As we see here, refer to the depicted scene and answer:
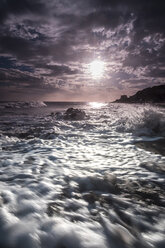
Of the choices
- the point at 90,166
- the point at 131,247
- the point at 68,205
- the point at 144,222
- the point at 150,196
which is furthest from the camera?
the point at 90,166

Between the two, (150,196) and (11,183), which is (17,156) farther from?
(150,196)

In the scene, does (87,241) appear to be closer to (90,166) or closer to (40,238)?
(40,238)

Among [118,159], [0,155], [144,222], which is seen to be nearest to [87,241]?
[144,222]

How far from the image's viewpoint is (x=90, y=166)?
3336 millimetres

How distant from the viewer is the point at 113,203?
209 centimetres

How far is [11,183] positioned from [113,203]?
4.91ft

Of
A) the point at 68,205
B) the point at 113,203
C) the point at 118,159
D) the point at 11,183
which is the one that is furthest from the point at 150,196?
the point at 11,183

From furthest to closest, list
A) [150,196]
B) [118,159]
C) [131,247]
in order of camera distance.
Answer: [118,159]
[150,196]
[131,247]

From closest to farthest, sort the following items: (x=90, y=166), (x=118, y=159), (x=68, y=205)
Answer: (x=68, y=205)
(x=90, y=166)
(x=118, y=159)

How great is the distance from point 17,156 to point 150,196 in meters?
2.97

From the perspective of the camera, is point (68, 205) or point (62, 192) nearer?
point (68, 205)

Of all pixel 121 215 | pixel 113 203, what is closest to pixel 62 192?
pixel 113 203

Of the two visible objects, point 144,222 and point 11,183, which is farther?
point 11,183

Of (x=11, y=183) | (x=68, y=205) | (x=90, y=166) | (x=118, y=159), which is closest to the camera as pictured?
(x=68, y=205)
